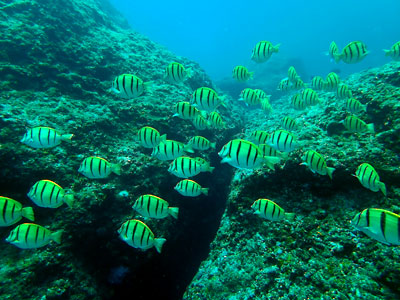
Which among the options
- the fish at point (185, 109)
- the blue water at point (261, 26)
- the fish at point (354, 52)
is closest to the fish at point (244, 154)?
the fish at point (185, 109)

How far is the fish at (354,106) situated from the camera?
17.7 feet

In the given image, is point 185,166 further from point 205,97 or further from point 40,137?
point 40,137

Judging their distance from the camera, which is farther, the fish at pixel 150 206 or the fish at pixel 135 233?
the fish at pixel 150 206

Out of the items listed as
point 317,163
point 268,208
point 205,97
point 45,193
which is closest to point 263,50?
point 205,97

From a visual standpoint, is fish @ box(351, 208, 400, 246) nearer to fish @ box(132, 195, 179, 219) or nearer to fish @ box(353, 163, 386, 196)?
fish @ box(353, 163, 386, 196)

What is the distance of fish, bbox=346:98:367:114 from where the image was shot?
539cm

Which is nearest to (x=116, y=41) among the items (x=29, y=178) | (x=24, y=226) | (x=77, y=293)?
(x=29, y=178)

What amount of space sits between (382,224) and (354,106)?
4145 mm

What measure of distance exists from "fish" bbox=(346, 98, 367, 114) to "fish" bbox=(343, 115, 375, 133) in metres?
1.04

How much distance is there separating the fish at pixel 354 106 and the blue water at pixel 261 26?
57.4 m

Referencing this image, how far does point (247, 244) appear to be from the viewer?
421cm

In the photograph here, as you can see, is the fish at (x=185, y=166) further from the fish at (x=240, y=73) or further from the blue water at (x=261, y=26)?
the blue water at (x=261, y=26)

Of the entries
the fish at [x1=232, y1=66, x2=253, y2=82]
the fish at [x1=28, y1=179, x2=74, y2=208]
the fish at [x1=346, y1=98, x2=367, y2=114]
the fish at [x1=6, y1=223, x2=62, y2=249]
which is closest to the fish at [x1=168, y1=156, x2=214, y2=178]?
the fish at [x1=28, y1=179, x2=74, y2=208]

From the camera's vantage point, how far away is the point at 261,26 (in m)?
127
